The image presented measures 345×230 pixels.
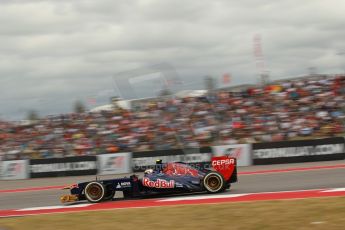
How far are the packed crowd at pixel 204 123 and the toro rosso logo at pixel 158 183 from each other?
10.5 metres

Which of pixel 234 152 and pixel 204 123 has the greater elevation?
pixel 204 123

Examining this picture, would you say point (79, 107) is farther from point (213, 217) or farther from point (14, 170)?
point (213, 217)

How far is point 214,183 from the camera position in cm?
1174

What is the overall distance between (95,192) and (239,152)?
1045 cm

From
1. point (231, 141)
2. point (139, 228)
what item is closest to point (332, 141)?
point (231, 141)

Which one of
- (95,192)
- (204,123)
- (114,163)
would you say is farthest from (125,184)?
(114,163)

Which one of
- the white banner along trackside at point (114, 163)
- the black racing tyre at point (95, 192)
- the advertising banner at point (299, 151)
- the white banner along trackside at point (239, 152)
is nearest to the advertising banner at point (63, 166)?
the white banner along trackside at point (114, 163)

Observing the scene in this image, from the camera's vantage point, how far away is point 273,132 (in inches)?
866

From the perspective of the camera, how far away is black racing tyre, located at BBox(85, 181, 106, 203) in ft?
40.3

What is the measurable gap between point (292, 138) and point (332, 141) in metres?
1.72

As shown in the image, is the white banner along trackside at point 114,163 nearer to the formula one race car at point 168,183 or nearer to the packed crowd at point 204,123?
the packed crowd at point 204,123

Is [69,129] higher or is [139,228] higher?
[69,129]

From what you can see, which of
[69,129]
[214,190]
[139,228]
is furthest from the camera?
[69,129]

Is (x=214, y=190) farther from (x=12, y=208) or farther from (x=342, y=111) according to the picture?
(x=342, y=111)
